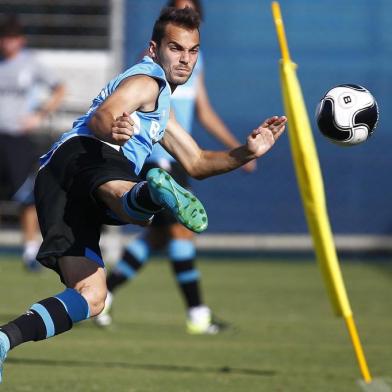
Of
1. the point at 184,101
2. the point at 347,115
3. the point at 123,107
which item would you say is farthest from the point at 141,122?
the point at 184,101

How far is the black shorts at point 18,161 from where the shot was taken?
1258cm

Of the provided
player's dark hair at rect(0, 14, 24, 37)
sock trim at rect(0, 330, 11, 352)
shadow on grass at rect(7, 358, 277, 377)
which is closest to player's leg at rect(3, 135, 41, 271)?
player's dark hair at rect(0, 14, 24, 37)

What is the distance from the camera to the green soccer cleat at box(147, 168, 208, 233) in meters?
4.82

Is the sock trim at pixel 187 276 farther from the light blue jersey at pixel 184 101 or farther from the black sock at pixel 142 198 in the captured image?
the black sock at pixel 142 198

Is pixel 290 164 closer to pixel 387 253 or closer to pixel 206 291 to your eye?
pixel 387 253

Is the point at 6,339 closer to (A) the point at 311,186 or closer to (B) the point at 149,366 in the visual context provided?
(A) the point at 311,186

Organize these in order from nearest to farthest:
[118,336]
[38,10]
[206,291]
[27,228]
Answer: [118,336] < [206,291] < [27,228] < [38,10]

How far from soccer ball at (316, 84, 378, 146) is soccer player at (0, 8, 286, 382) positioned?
0.23m

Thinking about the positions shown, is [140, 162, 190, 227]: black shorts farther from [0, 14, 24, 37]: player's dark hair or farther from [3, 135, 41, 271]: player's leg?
[0, 14, 24, 37]: player's dark hair

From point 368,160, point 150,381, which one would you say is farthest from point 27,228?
point 150,381

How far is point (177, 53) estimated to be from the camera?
18.1 feet

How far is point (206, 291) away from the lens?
11.3 meters

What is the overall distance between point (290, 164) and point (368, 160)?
92cm

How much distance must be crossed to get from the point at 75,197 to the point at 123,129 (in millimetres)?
493
